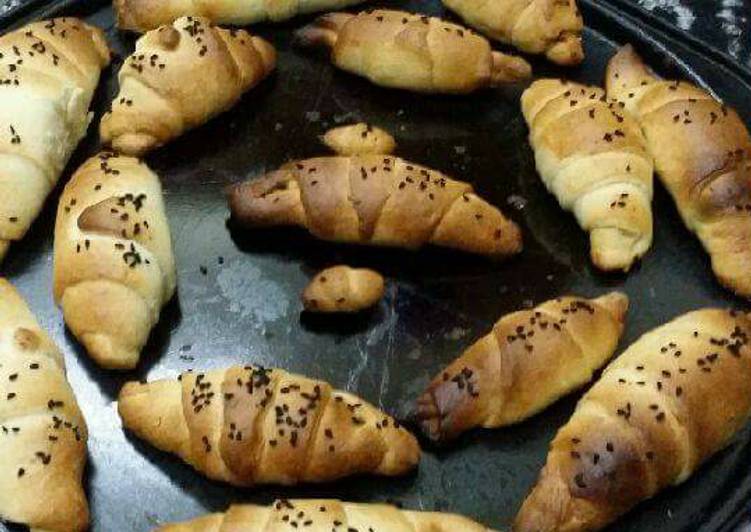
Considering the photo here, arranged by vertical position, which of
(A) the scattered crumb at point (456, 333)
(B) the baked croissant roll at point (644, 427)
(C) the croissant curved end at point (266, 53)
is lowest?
(A) the scattered crumb at point (456, 333)

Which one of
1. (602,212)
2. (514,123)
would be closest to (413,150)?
(514,123)

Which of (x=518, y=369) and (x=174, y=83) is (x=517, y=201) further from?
(x=174, y=83)

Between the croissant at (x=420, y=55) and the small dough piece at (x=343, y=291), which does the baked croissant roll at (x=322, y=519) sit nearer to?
the small dough piece at (x=343, y=291)

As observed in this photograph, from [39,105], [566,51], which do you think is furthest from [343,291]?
[566,51]

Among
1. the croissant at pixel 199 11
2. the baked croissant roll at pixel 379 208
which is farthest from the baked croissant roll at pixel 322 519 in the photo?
the croissant at pixel 199 11

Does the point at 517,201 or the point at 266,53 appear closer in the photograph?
the point at 517,201

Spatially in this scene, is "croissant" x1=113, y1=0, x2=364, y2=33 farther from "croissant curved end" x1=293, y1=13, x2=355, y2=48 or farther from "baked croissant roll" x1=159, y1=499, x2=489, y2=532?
"baked croissant roll" x1=159, y1=499, x2=489, y2=532

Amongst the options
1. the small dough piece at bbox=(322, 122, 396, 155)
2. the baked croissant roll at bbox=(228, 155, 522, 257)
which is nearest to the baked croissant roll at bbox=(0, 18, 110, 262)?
the baked croissant roll at bbox=(228, 155, 522, 257)
